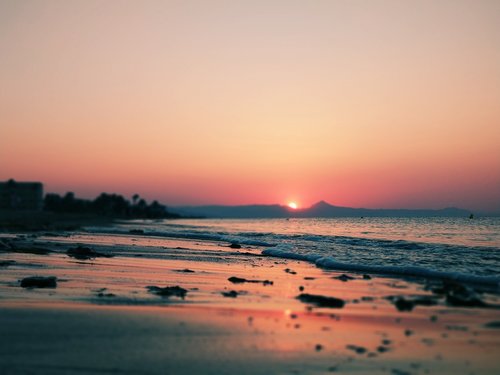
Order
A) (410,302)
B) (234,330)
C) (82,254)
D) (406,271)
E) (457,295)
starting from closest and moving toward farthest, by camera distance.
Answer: (234,330) < (410,302) < (457,295) < (406,271) < (82,254)

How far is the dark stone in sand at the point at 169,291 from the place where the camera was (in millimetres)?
12406

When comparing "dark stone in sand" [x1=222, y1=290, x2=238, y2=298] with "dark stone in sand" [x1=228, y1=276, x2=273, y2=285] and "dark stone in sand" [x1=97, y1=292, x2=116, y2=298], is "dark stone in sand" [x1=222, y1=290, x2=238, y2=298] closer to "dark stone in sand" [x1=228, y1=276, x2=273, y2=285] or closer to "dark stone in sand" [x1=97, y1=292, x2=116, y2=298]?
"dark stone in sand" [x1=228, y1=276, x2=273, y2=285]

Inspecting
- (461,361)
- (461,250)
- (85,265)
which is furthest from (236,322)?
(461,250)

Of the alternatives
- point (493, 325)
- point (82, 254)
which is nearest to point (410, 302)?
point (493, 325)

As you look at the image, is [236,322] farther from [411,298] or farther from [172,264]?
[172,264]

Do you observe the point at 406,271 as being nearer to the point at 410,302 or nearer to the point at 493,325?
the point at 410,302

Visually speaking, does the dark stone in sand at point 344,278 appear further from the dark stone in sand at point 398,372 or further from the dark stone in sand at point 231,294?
the dark stone in sand at point 398,372

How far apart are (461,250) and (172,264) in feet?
56.9

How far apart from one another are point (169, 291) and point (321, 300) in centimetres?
394

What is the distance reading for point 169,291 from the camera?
12.8 m

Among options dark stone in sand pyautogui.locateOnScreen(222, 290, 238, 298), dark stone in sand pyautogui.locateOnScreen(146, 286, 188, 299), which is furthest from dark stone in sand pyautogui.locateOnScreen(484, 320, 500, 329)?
dark stone in sand pyautogui.locateOnScreen(146, 286, 188, 299)

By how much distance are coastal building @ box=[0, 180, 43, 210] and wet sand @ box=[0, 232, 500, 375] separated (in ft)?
621

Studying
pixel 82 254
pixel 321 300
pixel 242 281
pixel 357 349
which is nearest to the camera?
pixel 357 349

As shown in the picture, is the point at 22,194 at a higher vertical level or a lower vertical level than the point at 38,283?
higher
